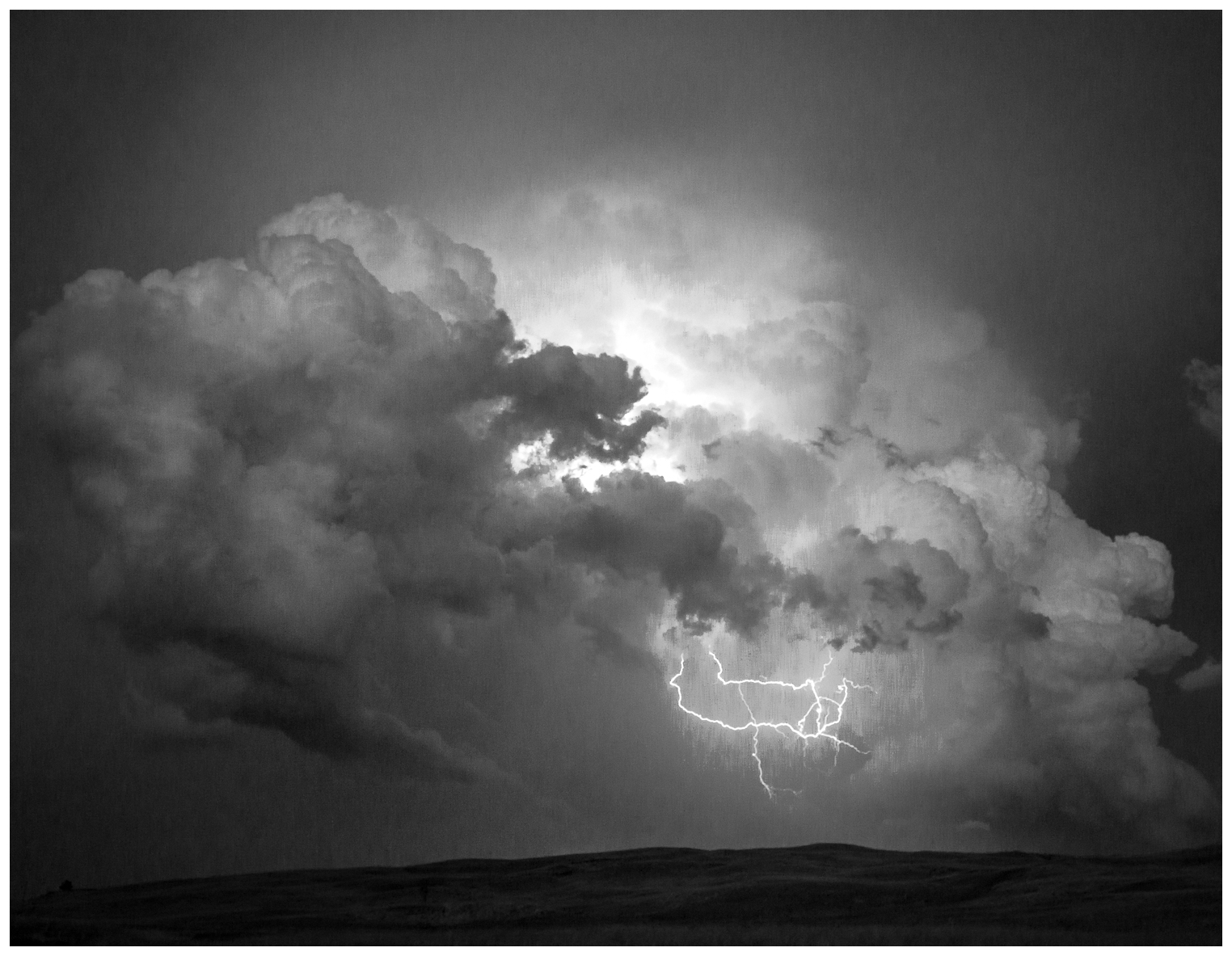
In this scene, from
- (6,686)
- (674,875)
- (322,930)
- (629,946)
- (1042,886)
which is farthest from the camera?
(674,875)

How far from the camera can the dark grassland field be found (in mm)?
37312

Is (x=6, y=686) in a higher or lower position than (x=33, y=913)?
higher

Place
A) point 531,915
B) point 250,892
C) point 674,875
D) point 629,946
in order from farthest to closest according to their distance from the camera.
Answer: point 674,875
point 250,892
point 531,915
point 629,946

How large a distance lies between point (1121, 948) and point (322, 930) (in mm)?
25837

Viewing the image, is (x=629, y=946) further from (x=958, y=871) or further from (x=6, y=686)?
(x=958, y=871)

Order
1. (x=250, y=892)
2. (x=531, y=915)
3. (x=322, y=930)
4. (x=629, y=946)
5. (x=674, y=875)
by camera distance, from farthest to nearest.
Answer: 1. (x=674, y=875)
2. (x=250, y=892)
3. (x=531, y=915)
4. (x=322, y=930)
5. (x=629, y=946)

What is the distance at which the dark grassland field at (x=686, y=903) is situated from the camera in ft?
122

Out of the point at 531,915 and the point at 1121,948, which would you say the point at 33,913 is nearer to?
the point at 531,915

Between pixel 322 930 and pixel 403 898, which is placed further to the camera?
pixel 403 898

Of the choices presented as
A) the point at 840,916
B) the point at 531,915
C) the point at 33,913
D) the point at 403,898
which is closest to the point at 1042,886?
the point at 840,916

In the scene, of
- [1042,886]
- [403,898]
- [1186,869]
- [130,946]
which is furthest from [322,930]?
[1186,869]

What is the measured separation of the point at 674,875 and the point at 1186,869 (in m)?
24.6

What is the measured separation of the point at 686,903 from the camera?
48531 mm

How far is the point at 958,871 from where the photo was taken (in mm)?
55688
